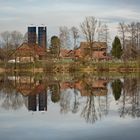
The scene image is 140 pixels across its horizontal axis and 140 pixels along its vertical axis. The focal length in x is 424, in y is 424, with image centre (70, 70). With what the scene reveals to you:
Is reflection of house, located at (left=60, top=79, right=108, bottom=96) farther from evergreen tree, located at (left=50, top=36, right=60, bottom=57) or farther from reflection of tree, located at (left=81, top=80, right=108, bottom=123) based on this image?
evergreen tree, located at (left=50, top=36, right=60, bottom=57)

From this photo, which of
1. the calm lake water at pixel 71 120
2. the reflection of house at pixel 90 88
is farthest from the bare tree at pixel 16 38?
the calm lake water at pixel 71 120

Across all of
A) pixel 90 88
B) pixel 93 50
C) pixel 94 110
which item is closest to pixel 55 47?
pixel 93 50

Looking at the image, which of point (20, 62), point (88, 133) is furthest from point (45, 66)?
point (88, 133)

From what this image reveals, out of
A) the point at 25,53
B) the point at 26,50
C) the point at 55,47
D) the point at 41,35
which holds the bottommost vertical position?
the point at 25,53

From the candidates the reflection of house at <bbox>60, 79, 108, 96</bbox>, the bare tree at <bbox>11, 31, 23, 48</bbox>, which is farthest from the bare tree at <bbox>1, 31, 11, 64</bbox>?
the reflection of house at <bbox>60, 79, 108, 96</bbox>

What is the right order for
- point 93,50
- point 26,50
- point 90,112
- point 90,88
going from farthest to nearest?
1. point 93,50
2. point 26,50
3. point 90,88
4. point 90,112

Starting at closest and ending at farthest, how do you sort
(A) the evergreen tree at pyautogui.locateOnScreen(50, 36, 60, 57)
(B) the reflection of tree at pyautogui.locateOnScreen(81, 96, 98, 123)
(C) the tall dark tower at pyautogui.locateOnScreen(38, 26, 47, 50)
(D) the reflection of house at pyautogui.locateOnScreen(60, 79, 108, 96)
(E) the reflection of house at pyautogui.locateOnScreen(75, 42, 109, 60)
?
(B) the reflection of tree at pyautogui.locateOnScreen(81, 96, 98, 123) < (D) the reflection of house at pyautogui.locateOnScreen(60, 79, 108, 96) < (E) the reflection of house at pyautogui.locateOnScreen(75, 42, 109, 60) < (A) the evergreen tree at pyautogui.locateOnScreen(50, 36, 60, 57) < (C) the tall dark tower at pyautogui.locateOnScreen(38, 26, 47, 50)

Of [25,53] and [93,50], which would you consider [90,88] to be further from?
[93,50]

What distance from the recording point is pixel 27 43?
96812 mm

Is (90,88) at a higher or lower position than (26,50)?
lower

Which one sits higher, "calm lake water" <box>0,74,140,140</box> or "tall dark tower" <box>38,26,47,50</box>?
"tall dark tower" <box>38,26,47,50</box>

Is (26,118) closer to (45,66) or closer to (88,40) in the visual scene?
(45,66)

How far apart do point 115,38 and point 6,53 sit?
23.7 metres

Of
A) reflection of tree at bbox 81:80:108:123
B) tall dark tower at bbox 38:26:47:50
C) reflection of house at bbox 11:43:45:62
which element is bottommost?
reflection of tree at bbox 81:80:108:123
